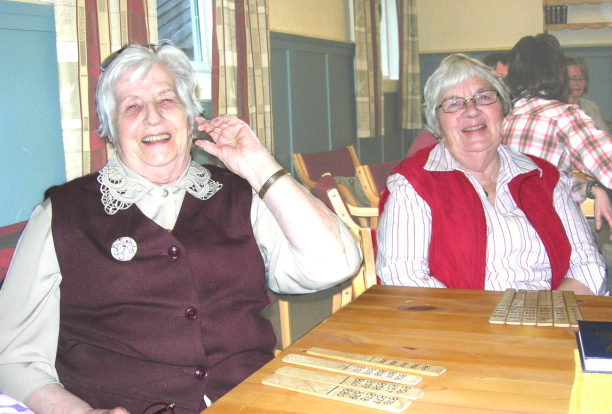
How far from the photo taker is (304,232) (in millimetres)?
1398

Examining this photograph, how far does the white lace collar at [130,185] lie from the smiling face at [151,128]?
1.1 inches

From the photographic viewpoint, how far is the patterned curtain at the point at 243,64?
11.9 ft

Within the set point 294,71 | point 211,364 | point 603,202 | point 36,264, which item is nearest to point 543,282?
point 603,202

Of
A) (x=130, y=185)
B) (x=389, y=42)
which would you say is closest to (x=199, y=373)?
(x=130, y=185)

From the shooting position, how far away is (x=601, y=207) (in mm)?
2496

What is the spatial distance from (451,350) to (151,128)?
2.89ft

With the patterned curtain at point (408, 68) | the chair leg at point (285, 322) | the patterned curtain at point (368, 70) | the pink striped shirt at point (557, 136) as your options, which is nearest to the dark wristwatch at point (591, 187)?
the pink striped shirt at point (557, 136)

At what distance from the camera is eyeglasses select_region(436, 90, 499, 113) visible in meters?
2.00

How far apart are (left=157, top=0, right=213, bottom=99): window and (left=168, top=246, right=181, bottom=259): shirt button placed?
246 centimetres

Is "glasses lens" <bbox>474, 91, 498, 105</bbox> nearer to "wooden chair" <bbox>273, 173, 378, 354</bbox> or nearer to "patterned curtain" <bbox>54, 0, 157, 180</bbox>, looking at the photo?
"wooden chair" <bbox>273, 173, 378, 354</bbox>

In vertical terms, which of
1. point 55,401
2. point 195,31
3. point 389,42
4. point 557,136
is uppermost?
point 389,42

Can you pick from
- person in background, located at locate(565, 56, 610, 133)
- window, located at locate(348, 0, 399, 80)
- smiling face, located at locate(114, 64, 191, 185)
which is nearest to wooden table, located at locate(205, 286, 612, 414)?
smiling face, located at locate(114, 64, 191, 185)

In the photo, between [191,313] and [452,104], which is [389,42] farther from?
[191,313]

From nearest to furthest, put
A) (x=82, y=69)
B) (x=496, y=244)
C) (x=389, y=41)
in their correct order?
(x=496, y=244), (x=82, y=69), (x=389, y=41)
